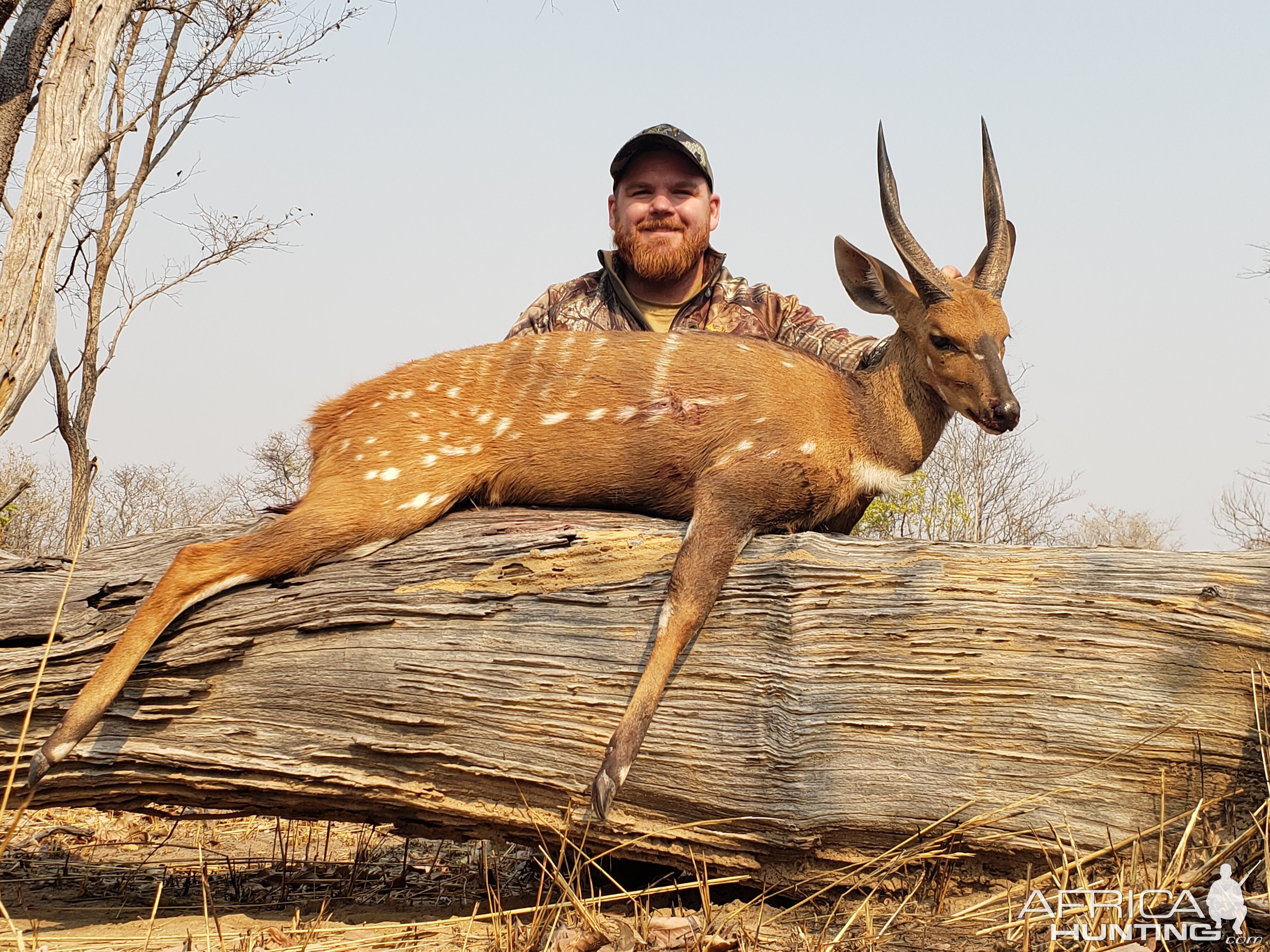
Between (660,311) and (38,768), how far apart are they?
191 inches

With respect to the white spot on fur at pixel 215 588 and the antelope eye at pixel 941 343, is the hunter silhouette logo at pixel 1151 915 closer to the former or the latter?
the antelope eye at pixel 941 343

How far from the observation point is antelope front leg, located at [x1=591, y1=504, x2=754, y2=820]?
381cm

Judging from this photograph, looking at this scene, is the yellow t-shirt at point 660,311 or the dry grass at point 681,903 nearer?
the dry grass at point 681,903

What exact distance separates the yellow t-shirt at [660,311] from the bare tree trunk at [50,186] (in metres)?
3.72

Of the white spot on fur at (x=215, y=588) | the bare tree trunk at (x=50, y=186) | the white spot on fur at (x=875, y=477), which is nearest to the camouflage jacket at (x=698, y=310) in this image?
the white spot on fur at (x=875, y=477)

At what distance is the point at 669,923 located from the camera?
3820 mm

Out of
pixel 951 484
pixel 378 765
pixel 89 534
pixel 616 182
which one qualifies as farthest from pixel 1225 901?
pixel 89 534

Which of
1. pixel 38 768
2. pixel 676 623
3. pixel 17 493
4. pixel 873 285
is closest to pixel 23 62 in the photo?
pixel 17 493

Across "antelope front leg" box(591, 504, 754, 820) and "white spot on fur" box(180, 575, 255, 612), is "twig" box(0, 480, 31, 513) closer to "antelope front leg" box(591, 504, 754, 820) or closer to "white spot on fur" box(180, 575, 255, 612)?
"white spot on fur" box(180, 575, 255, 612)

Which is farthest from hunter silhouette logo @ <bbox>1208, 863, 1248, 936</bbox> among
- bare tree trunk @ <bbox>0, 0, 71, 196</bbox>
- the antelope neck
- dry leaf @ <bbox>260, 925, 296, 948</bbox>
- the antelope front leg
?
bare tree trunk @ <bbox>0, 0, 71, 196</bbox>

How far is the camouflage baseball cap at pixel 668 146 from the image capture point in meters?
7.23

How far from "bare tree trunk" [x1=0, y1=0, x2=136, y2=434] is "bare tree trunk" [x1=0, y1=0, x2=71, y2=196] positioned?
5.9 inches

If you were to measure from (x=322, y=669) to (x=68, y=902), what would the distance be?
6.56 ft

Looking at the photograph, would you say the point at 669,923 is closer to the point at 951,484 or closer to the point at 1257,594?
the point at 1257,594
